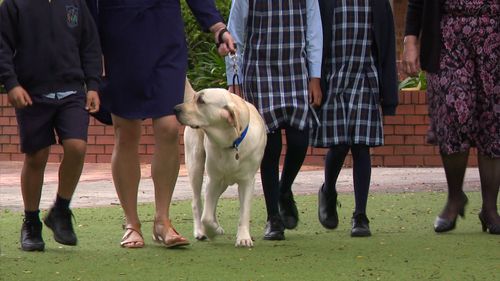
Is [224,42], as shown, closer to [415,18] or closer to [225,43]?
[225,43]

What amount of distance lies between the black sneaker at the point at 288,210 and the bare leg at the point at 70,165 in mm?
1520

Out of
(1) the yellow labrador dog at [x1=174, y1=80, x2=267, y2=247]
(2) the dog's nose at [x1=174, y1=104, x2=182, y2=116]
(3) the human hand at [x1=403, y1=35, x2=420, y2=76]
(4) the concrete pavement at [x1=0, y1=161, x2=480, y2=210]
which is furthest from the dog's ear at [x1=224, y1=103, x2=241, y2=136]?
(4) the concrete pavement at [x1=0, y1=161, x2=480, y2=210]

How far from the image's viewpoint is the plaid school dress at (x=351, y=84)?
8250 mm

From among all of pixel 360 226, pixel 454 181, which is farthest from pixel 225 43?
pixel 454 181

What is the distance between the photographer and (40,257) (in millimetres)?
7168

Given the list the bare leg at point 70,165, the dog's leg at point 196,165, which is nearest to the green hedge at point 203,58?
the dog's leg at point 196,165

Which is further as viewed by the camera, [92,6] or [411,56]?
[411,56]

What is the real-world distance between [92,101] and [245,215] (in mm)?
1108

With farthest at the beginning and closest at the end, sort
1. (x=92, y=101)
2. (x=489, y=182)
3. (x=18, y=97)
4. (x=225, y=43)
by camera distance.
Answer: (x=489, y=182) < (x=225, y=43) < (x=92, y=101) < (x=18, y=97)

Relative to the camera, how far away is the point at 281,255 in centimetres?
716

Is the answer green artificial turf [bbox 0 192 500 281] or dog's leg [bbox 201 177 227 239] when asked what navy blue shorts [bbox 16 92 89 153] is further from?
dog's leg [bbox 201 177 227 239]

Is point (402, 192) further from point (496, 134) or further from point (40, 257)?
point (40, 257)

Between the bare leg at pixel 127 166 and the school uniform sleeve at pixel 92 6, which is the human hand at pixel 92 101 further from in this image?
the school uniform sleeve at pixel 92 6

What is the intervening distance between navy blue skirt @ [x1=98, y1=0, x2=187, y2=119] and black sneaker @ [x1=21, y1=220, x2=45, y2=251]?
0.79 metres
